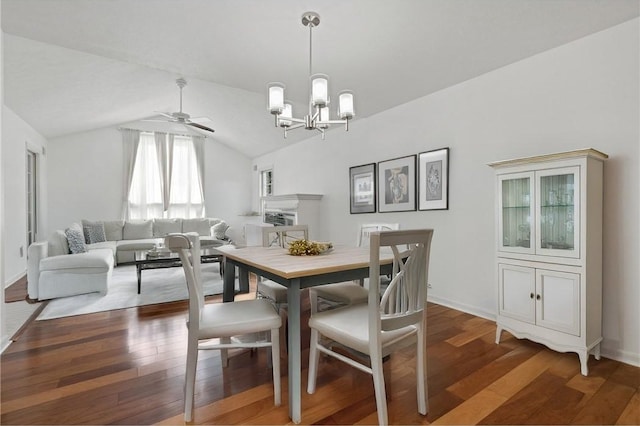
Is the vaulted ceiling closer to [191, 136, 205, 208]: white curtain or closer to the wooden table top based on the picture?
the wooden table top

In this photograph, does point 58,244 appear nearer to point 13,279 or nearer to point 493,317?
point 13,279

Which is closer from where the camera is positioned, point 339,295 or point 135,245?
point 339,295

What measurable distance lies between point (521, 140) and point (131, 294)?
453 centimetres

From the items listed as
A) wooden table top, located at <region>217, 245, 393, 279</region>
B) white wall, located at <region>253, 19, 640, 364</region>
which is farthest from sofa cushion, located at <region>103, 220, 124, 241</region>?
wooden table top, located at <region>217, 245, 393, 279</region>

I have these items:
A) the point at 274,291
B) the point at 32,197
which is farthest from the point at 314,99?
the point at 32,197

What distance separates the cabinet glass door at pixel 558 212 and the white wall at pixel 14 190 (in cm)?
556

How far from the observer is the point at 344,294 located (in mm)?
2256

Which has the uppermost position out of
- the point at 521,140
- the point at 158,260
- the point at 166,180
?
the point at 166,180

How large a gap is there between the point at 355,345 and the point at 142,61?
10.2 feet

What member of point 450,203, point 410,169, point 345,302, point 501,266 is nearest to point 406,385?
point 345,302

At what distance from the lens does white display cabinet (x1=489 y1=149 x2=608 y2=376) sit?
2037mm

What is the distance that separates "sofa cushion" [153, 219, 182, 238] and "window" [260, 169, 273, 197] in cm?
202

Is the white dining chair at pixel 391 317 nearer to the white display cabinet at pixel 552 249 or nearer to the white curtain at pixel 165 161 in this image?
the white display cabinet at pixel 552 249

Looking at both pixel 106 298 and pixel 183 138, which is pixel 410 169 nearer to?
pixel 106 298
